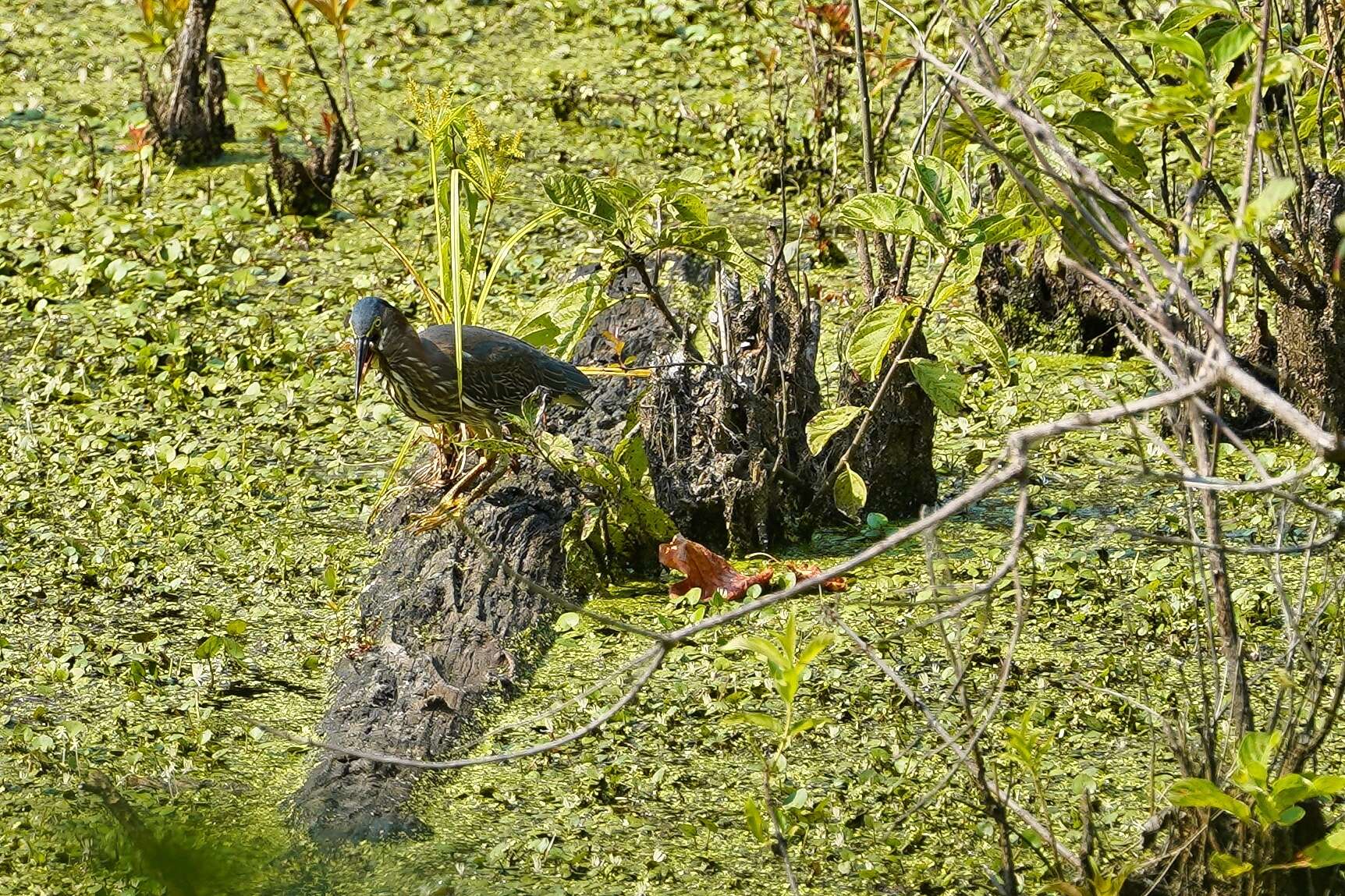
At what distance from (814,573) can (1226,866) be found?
1651 mm

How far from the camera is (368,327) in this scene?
4.59 meters

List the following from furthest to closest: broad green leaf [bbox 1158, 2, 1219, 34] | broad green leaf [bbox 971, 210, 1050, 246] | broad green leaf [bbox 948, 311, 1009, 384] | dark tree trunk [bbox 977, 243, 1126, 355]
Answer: dark tree trunk [bbox 977, 243, 1126, 355]
broad green leaf [bbox 948, 311, 1009, 384]
broad green leaf [bbox 971, 210, 1050, 246]
broad green leaf [bbox 1158, 2, 1219, 34]

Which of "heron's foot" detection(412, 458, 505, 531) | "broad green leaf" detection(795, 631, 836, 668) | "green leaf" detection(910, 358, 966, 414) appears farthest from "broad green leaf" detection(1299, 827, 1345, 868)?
"heron's foot" detection(412, 458, 505, 531)

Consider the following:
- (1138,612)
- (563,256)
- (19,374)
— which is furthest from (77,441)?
(1138,612)

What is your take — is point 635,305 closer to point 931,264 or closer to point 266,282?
point 931,264

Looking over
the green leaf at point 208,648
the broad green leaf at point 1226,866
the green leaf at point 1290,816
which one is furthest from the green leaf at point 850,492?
the green leaf at point 1290,816

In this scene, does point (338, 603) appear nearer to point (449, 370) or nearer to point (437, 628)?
point (437, 628)

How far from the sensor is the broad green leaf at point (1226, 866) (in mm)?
2607

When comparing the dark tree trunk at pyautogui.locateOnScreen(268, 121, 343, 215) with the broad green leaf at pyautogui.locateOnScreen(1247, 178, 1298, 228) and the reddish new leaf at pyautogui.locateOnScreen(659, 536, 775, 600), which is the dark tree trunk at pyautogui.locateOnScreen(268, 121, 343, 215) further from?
the broad green leaf at pyautogui.locateOnScreen(1247, 178, 1298, 228)

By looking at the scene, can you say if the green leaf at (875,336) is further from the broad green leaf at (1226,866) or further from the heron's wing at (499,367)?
the broad green leaf at (1226,866)

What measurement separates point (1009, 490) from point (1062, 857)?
2.02m

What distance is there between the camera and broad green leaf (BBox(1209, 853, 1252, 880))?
2.61 metres

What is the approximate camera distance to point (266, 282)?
6430mm

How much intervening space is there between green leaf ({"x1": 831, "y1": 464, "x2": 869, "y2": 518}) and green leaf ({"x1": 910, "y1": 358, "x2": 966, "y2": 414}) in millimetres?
322
